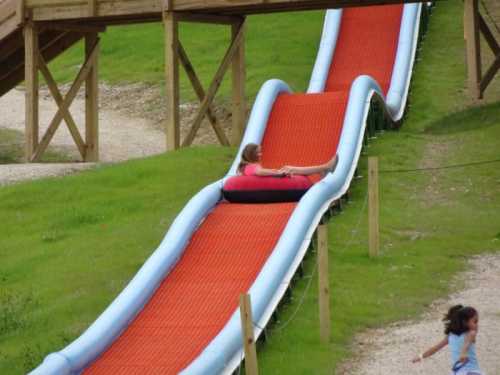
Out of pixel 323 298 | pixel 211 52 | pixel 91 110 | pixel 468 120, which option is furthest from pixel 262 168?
pixel 211 52

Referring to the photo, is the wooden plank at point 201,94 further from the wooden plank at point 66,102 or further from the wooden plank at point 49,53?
the wooden plank at point 49,53

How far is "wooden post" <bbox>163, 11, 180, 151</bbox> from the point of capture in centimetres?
2281

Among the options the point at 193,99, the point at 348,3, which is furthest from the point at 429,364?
the point at 193,99

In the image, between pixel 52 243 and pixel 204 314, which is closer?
pixel 204 314

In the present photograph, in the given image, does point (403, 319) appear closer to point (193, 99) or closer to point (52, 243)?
point (52, 243)

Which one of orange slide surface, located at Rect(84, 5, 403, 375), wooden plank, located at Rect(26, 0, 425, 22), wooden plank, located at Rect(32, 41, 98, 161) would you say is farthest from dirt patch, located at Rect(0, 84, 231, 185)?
orange slide surface, located at Rect(84, 5, 403, 375)

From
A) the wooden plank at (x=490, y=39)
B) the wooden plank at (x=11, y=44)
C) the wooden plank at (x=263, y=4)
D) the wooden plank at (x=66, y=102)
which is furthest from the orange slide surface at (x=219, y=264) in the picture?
the wooden plank at (x=11, y=44)

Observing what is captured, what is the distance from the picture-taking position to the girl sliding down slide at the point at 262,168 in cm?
1684

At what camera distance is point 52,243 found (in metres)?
17.3

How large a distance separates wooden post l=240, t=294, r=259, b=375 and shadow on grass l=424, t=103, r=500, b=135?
13462 mm

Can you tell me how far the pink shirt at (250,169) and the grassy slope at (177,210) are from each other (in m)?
1.32

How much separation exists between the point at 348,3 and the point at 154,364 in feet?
38.3

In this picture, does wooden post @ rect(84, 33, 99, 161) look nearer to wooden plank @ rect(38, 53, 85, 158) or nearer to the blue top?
wooden plank @ rect(38, 53, 85, 158)

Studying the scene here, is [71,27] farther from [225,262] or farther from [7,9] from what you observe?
[225,262]
